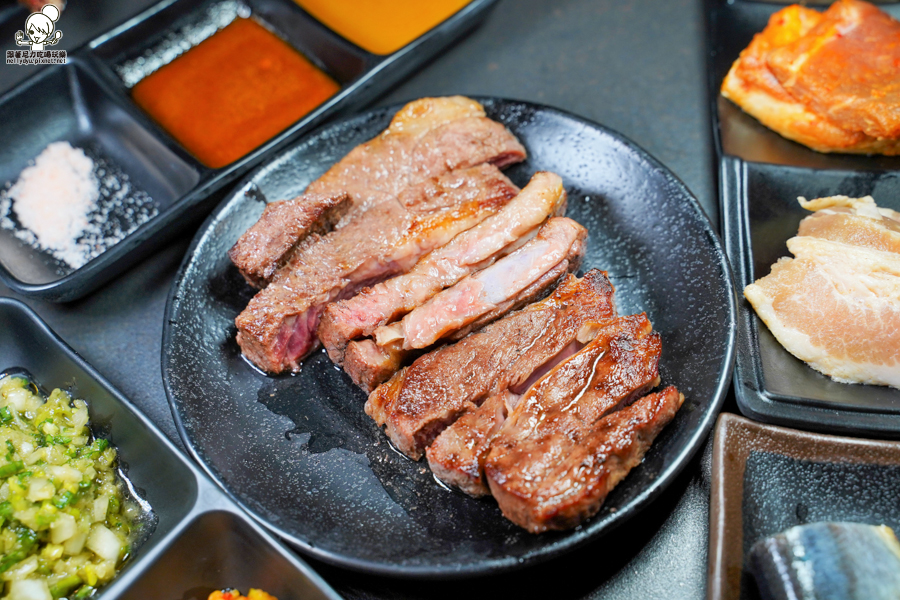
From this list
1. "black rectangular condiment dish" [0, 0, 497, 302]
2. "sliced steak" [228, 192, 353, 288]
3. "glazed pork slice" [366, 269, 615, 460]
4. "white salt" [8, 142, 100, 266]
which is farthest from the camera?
"white salt" [8, 142, 100, 266]

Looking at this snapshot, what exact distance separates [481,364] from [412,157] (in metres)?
1.26

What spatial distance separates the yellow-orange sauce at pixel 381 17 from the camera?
4.30 meters

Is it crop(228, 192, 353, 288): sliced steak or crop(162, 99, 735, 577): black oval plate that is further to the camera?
crop(228, 192, 353, 288): sliced steak

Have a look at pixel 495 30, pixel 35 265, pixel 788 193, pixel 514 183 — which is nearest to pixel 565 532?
pixel 514 183

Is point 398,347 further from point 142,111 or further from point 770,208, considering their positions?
point 142,111

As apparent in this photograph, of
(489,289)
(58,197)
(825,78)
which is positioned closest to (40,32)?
(58,197)

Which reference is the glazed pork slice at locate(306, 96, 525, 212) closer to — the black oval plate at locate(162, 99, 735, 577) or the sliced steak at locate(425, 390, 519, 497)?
the black oval plate at locate(162, 99, 735, 577)

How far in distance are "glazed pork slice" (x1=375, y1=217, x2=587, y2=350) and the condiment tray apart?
3.24ft

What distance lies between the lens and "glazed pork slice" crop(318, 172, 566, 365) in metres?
2.95

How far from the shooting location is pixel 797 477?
260 centimetres

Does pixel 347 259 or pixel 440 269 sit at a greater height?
pixel 347 259

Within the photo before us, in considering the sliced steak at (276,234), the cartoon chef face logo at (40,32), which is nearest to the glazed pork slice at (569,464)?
the sliced steak at (276,234)

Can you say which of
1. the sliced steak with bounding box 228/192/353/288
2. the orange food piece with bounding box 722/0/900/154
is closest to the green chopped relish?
the sliced steak with bounding box 228/192/353/288

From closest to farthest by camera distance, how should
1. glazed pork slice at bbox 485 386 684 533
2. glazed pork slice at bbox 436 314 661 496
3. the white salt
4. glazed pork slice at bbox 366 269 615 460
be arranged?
glazed pork slice at bbox 485 386 684 533
glazed pork slice at bbox 436 314 661 496
glazed pork slice at bbox 366 269 615 460
the white salt
